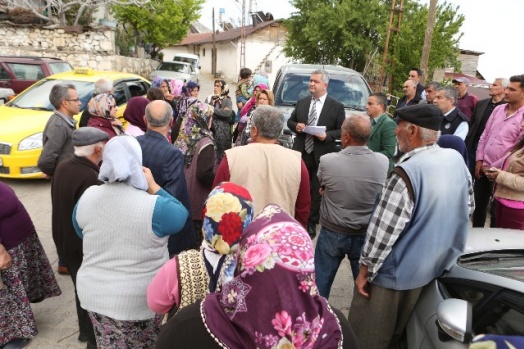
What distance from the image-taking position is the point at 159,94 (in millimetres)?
5355

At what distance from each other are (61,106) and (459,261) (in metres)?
4.14

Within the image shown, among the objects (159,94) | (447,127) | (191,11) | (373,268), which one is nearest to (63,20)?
(191,11)

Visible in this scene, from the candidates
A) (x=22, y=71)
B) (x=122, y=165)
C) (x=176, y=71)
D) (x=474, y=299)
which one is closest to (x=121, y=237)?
(x=122, y=165)

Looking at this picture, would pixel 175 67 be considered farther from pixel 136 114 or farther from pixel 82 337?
pixel 82 337

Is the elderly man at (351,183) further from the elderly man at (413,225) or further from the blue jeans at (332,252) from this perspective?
the elderly man at (413,225)

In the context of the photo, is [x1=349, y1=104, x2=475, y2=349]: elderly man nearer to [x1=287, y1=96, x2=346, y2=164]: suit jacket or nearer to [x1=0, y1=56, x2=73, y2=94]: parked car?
[x1=287, y1=96, x2=346, y2=164]: suit jacket

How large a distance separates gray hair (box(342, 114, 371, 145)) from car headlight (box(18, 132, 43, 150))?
541cm

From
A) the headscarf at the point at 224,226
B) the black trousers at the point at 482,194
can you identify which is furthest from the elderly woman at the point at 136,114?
the black trousers at the point at 482,194

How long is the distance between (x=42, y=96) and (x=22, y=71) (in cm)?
441

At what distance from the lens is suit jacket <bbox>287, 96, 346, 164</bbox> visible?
4.73m

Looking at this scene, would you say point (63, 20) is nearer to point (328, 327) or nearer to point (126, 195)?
point (126, 195)

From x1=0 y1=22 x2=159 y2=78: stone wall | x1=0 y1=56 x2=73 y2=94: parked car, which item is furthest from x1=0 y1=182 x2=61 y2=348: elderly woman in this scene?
x1=0 y1=22 x2=159 y2=78: stone wall

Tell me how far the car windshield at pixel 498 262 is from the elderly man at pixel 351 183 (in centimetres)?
79

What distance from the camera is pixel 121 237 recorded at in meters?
2.05
